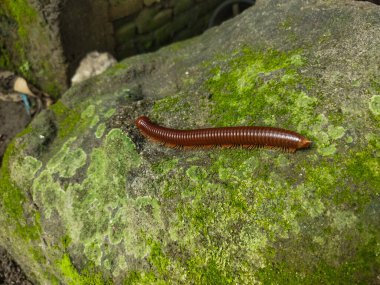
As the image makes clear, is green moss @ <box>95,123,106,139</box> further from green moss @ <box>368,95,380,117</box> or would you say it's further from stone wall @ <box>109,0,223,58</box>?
stone wall @ <box>109,0,223,58</box>

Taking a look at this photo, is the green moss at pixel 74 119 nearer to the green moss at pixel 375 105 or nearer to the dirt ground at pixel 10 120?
the dirt ground at pixel 10 120

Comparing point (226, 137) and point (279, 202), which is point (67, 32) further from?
point (279, 202)

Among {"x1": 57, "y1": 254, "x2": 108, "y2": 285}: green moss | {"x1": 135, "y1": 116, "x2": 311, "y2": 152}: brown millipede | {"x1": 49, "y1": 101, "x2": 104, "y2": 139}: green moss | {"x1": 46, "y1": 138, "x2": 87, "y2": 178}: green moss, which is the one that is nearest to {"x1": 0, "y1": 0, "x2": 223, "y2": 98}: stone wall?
{"x1": 49, "y1": 101, "x2": 104, "y2": 139}: green moss

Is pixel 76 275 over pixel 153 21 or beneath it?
beneath

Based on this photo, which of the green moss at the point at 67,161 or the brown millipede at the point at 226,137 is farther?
the green moss at the point at 67,161

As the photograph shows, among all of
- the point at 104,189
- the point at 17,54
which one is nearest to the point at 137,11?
the point at 17,54

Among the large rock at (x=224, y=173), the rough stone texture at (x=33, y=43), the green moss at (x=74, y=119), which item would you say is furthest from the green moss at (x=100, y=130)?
the rough stone texture at (x=33, y=43)

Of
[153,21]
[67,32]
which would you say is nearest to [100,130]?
[67,32]

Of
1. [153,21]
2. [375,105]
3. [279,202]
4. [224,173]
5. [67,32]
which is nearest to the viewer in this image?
[279,202]
